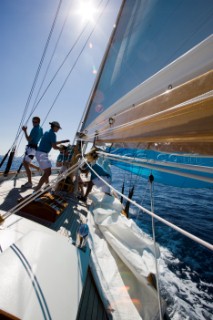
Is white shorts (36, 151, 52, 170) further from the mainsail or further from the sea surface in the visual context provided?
the sea surface

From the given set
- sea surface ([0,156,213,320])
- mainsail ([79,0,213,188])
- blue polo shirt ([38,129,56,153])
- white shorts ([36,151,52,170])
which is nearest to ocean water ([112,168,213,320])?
sea surface ([0,156,213,320])

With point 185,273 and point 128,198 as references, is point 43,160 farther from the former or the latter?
point 185,273

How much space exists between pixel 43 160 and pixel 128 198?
9.45 feet

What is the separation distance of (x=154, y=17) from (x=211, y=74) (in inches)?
75.9

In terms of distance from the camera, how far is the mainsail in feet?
2.82

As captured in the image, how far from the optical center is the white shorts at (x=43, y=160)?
11.8 ft

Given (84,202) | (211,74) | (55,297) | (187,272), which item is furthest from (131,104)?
(187,272)

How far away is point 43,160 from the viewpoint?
362 centimetres

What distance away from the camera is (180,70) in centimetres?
119

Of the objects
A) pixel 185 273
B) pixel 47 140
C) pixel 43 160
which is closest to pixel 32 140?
pixel 47 140

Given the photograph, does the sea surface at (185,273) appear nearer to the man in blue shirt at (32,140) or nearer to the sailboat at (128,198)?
the sailboat at (128,198)

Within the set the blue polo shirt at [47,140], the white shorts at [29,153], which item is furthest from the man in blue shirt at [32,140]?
the blue polo shirt at [47,140]

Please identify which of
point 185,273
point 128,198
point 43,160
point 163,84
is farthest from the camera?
point 43,160

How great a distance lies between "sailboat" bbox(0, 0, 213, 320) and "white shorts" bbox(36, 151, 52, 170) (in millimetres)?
874
